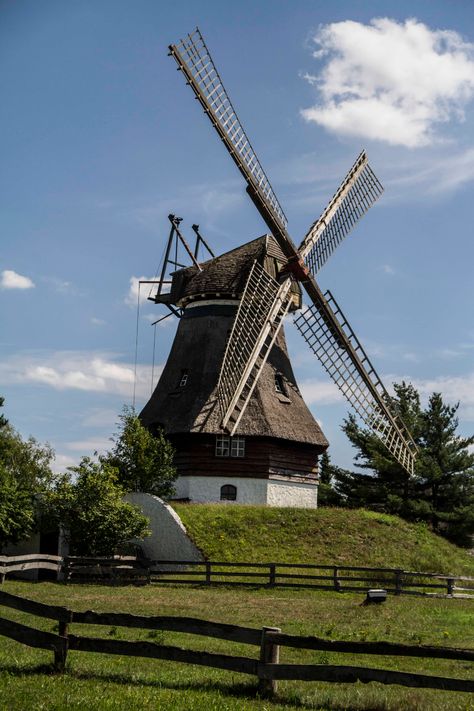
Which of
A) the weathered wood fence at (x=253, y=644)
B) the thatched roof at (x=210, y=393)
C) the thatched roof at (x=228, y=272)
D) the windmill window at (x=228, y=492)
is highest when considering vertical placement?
the thatched roof at (x=228, y=272)

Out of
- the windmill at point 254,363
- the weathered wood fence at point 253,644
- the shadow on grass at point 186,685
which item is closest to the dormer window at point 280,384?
the windmill at point 254,363

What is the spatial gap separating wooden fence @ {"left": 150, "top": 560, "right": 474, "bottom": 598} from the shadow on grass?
1496 centimetres

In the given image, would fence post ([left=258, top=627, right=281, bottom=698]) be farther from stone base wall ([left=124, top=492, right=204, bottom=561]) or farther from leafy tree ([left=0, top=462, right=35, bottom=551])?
leafy tree ([left=0, top=462, right=35, bottom=551])

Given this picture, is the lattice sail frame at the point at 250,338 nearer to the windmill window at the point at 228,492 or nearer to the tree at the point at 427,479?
the windmill window at the point at 228,492

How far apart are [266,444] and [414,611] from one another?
14286 millimetres

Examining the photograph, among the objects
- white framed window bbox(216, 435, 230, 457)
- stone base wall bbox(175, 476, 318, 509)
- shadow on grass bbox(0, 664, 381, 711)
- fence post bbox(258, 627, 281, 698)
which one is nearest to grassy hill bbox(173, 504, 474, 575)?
stone base wall bbox(175, 476, 318, 509)

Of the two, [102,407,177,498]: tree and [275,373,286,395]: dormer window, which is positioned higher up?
[275,373,286,395]: dormer window

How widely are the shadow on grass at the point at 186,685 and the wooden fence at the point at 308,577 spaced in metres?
15.0

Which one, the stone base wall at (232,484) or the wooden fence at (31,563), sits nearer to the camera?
the wooden fence at (31,563)

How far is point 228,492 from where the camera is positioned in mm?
35438

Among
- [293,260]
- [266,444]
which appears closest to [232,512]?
[266,444]

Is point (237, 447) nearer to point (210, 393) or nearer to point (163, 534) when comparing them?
point (210, 393)

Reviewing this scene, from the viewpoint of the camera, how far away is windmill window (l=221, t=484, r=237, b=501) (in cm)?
3538

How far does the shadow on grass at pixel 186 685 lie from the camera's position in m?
10.3
